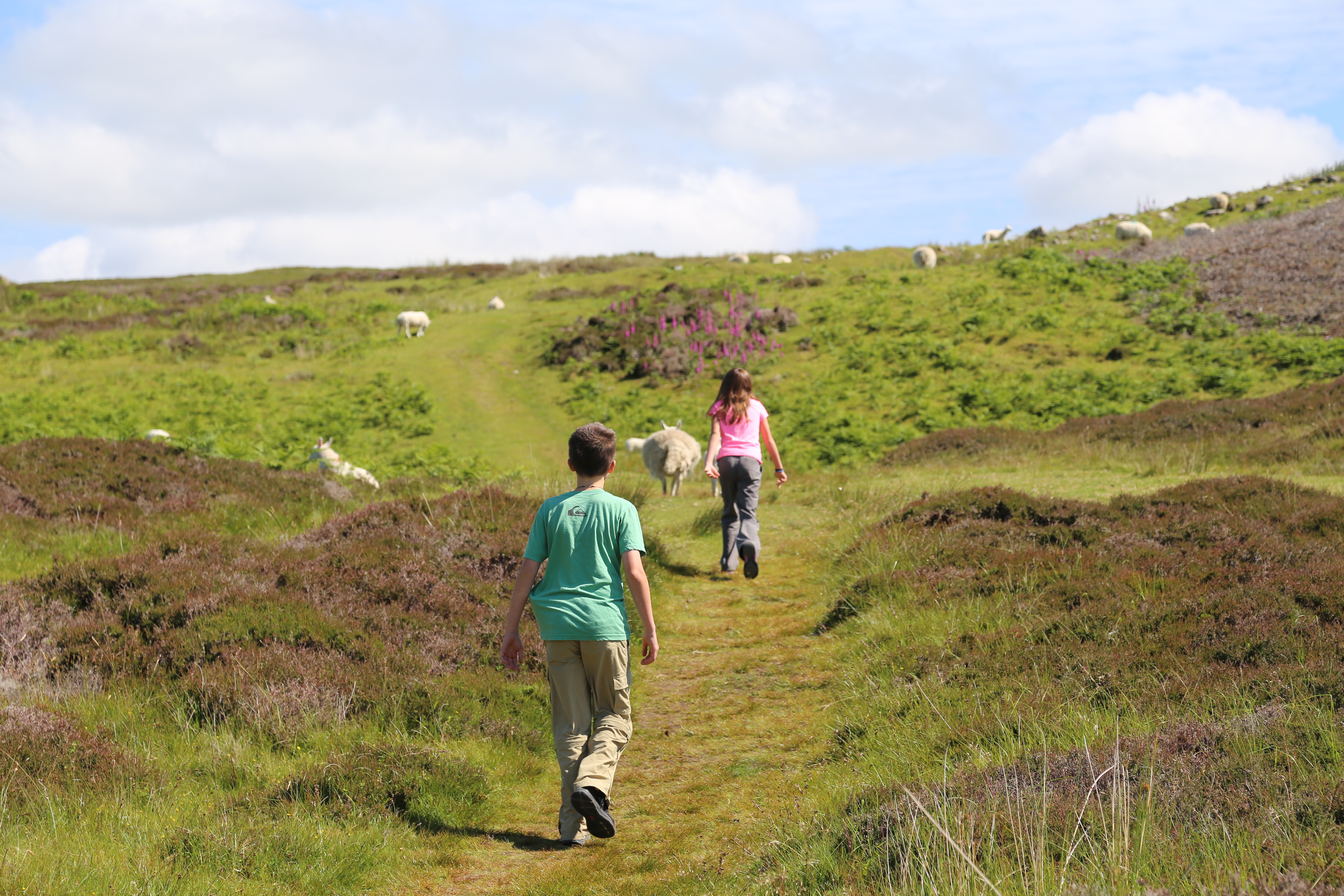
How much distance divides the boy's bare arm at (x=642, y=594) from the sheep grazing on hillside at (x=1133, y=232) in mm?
37547

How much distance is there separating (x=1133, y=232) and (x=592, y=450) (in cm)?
3814

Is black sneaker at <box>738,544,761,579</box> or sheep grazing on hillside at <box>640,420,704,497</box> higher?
sheep grazing on hillside at <box>640,420,704,497</box>

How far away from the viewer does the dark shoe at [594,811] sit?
17.1 feet

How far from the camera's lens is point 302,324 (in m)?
37.3

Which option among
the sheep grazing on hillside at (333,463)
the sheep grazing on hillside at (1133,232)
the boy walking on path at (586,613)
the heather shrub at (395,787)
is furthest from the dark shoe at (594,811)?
the sheep grazing on hillside at (1133,232)

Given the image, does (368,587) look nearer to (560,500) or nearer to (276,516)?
(560,500)

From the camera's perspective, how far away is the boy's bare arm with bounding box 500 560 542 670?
5492mm

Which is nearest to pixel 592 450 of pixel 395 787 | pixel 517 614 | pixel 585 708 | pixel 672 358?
pixel 517 614

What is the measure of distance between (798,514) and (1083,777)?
10.3 m

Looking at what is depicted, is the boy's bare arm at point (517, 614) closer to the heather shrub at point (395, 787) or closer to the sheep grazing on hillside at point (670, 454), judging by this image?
the heather shrub at point (395, 787)

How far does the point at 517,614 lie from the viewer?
5457 millimetres

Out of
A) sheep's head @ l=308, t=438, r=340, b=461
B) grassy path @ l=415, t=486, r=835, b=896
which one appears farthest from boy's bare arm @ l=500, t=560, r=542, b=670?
sheep's head @ l=308, t=438, r=340, b=461

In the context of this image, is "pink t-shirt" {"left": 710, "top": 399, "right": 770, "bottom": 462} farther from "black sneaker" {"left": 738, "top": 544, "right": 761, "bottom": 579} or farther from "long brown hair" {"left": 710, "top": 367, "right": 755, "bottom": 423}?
"black sneaker" {"left": 738, "top": 544, "right": 761, "bottom": 579}

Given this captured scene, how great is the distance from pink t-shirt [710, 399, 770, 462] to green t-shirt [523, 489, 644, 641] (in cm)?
499
